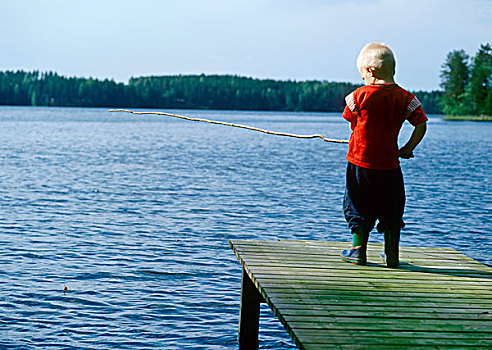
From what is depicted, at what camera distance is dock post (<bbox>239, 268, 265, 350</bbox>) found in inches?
273

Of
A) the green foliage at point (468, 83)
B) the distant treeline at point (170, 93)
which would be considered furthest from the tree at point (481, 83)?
the distant treeline at point (170, 93)

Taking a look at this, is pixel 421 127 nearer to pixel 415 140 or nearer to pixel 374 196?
pixel 415 140

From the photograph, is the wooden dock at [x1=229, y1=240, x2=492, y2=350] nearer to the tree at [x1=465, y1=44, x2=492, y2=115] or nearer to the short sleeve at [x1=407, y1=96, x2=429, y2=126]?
the short sleeve at [x1=407, y1=96, x2=429, y2=126]

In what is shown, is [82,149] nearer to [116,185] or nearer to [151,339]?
[116,185]

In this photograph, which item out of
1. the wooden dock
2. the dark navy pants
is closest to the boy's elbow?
the dark navy pants

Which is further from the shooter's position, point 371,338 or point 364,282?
point 364,282

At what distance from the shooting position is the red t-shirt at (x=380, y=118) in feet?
19.6

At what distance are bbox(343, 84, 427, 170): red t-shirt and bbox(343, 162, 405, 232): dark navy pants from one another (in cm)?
9

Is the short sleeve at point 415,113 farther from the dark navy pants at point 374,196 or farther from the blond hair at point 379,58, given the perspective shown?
the dark navy pants at point 374,196

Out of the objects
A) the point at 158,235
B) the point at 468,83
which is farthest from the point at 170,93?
the point at 158,235

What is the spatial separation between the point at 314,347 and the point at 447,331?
3.29 feet

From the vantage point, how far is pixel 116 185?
22.6 metres

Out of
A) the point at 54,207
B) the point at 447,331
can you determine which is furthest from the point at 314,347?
the point at 54,207

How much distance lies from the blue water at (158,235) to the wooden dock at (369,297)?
64.6 inches
